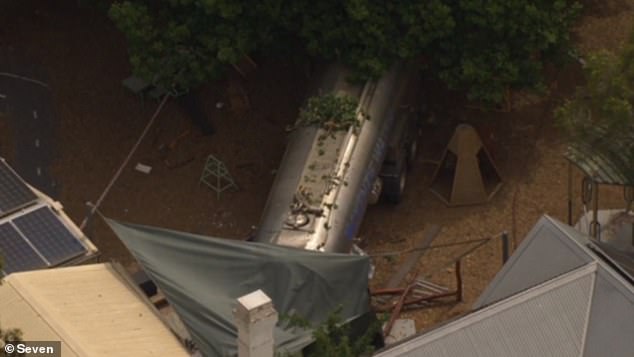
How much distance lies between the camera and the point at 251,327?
20484 mm

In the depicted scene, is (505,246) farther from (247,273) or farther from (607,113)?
(247,273)

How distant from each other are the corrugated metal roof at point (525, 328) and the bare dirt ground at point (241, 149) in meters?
6.83

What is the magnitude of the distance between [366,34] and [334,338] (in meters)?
11.4

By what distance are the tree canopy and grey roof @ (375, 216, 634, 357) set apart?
9508mm

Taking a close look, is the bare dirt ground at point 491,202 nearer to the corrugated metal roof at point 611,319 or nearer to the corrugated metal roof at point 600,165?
the corrugated metal roof at point 600,165

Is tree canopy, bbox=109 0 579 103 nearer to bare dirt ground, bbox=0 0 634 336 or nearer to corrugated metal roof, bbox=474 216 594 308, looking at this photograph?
bare dirt ground, bbox=0 0 634 336

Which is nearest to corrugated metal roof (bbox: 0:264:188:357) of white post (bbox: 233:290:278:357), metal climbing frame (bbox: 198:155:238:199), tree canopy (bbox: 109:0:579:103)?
white post (bbox: 233:290:278:357)

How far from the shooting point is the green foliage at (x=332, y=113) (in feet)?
107

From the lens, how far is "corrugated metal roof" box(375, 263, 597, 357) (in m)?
24.0

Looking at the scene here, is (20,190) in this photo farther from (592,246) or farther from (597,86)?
(597,86)

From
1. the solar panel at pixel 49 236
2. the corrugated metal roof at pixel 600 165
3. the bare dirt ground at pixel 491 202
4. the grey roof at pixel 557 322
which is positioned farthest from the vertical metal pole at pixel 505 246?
the solar panel at pixel 49 236

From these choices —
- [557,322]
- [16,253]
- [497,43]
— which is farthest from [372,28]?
[16,253]

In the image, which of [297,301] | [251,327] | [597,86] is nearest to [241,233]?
[297,301]

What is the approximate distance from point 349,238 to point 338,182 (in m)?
1.46
